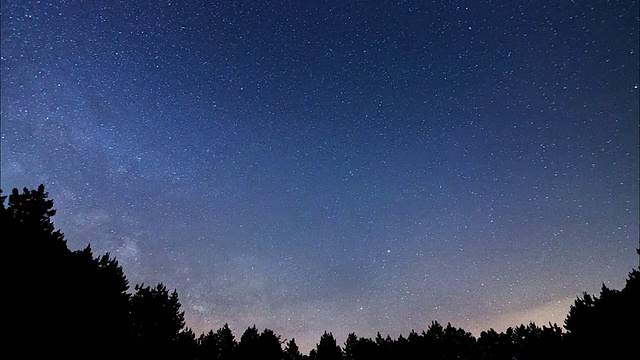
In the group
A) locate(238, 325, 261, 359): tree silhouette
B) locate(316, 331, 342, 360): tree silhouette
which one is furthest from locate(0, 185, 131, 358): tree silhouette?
locate(316, 331, 342, 360): tree silhouette

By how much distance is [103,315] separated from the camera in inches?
1044

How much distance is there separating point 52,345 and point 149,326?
18.8 meters

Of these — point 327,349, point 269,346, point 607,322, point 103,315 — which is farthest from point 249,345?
point 607,322

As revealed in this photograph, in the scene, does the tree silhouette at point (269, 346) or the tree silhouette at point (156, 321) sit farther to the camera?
the tree silhouette at point (269, 346)

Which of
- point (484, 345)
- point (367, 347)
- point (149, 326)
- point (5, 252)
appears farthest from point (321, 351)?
point (484, 345)

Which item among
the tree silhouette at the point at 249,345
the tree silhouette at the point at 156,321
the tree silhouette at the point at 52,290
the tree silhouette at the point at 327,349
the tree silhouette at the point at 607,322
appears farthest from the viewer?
the tree silhouette at the point at 327,349

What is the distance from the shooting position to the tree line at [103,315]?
19.0 meters

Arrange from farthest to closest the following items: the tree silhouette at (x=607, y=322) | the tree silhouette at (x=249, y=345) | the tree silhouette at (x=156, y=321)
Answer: the tree silhouette at (x=249, y=345) → the tree silhouette at (x=156, y=321) → the tree silhouette at (x=607, y=322)

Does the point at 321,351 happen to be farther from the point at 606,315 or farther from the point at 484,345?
the point at 484,345

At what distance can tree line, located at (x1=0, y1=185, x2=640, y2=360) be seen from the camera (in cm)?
1898

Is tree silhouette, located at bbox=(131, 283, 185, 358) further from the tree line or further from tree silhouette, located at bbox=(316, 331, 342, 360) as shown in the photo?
tree silhouette, located at bbox=(316, 331, 342, 360)

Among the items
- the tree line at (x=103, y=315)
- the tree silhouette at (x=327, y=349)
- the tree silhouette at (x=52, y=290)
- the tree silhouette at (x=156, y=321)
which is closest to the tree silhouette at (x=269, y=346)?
the tree line at (x=103, y=315)

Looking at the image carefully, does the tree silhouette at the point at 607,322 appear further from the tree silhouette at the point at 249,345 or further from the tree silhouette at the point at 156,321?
the tree silhouette at the point at 156,321

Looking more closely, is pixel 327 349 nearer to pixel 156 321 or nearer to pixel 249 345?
pixel 249 345
